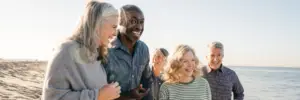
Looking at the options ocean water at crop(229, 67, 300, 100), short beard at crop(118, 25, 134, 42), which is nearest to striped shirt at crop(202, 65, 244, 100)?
short beard at crop(118, 25, 134, 42)

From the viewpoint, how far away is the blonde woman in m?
3.76

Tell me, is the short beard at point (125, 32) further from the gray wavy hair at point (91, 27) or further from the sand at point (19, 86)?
the sand at point (19, 86)

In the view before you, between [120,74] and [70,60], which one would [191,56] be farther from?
[70,60]

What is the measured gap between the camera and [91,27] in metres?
2.35

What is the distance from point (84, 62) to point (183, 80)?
1.59 meters

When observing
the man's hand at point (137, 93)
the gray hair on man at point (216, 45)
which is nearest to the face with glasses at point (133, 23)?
the man's hand at point (137, 93)

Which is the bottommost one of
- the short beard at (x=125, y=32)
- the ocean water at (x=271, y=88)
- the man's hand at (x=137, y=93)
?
the ocean water at (x=271, y=88)

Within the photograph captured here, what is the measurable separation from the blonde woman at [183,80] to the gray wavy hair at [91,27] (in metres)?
1.43

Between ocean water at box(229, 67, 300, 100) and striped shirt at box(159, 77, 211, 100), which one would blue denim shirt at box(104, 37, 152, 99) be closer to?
striped shirt at box(159, 77, 211, 100)

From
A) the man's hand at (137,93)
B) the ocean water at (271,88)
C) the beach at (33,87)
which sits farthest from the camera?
the ocean water at (271,88)

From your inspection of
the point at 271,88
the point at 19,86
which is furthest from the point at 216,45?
the point at 271,88

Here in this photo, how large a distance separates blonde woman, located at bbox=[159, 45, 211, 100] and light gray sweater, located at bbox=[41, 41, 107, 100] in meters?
1.42

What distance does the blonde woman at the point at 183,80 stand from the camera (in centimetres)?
376

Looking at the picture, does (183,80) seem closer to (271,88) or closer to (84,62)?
(84,62)
